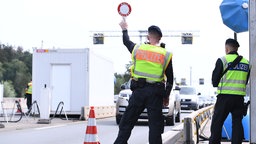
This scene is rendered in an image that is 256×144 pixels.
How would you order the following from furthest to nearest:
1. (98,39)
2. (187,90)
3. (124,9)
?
(98,39), (187,90), (124,9)

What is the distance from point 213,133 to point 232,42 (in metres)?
1.42

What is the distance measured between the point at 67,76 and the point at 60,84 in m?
0.47

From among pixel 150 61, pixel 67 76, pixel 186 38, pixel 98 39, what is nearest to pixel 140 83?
pixel 150 61

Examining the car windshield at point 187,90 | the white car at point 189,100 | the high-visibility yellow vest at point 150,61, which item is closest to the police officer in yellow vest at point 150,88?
the high-visibility yellow vest at point 150,61

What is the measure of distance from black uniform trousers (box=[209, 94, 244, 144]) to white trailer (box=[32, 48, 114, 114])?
14886 mm

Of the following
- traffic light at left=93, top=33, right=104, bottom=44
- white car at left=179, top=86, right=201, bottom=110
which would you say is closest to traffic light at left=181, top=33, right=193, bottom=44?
traffic light at left=93, top=33, right=104, bottom=44

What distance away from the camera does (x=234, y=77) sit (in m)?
7.84

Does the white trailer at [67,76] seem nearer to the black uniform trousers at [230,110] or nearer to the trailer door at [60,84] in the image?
the trailer door at [60,84]

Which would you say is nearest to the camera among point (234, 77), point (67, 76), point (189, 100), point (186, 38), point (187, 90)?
point (234, 77)

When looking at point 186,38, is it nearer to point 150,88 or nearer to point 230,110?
point 230,110

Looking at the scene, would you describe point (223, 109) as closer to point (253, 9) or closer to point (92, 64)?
point (253, 9)

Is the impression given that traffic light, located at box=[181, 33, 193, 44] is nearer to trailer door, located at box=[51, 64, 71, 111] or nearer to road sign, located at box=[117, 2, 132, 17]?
trailer door, located at box=[51, 64, 71, 111]

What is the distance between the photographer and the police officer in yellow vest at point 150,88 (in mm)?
6918

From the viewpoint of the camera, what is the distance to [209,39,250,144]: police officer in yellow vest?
7820 mm
